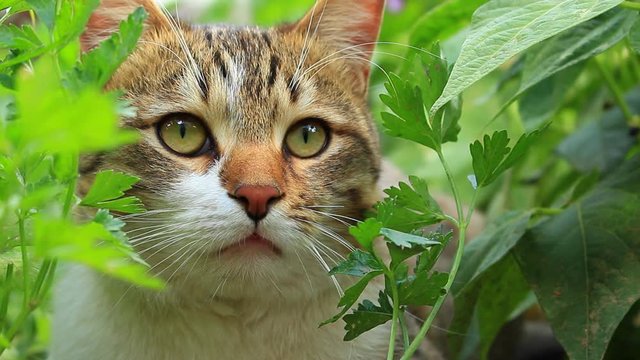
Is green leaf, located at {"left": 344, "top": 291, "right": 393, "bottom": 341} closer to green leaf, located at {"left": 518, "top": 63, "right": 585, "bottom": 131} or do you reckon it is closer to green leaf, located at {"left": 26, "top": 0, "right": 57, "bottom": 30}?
green leaf, located at {"left": 26, "top": 0, "right": 57, "bottom": 30}

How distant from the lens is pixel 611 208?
1.49 meters

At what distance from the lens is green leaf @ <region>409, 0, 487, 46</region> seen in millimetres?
1612

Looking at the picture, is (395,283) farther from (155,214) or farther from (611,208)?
(611,208)

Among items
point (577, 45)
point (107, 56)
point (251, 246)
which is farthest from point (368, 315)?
point (577, 45)

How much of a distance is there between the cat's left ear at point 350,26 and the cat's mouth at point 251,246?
481mm

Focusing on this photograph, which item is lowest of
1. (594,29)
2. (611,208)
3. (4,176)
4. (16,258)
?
(16,258)

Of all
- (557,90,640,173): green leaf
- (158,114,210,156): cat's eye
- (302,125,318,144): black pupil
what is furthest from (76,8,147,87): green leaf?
(557,90,640,173): green leaf

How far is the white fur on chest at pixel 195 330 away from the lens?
1417 millimetres

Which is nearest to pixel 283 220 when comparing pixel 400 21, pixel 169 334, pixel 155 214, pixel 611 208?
pixel 155 214

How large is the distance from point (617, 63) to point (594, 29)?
896 mm

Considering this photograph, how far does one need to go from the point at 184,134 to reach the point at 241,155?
0.44 ft

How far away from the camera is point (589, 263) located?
142cm

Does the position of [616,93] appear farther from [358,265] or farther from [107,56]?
[107,56]

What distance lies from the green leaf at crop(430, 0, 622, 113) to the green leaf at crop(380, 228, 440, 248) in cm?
17
